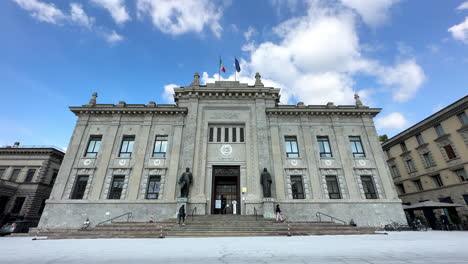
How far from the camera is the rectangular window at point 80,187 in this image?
18656 mm

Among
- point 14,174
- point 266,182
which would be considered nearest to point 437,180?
point 266,182

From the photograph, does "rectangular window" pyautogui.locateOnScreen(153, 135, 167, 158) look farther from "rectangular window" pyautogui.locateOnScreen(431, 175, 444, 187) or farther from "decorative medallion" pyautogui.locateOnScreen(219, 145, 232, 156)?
"rectangular window" pyautogui.locateOnScreen(431, 175, 444, 187)

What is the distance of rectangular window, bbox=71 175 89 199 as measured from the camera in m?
18.7

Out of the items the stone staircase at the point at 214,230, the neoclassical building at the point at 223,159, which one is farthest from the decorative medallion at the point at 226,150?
the stone staircase at the point at 214,230

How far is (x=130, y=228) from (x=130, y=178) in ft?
20.8

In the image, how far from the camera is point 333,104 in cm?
2298

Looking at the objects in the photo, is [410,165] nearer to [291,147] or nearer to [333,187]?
[333,187]

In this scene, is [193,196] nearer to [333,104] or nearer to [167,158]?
[167,158]

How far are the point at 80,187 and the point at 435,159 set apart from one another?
3917 centimetres

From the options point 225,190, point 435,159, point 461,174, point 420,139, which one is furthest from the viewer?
point 420,139

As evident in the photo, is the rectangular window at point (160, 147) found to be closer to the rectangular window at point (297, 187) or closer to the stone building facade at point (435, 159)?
the rectangular window at point (297, 187)

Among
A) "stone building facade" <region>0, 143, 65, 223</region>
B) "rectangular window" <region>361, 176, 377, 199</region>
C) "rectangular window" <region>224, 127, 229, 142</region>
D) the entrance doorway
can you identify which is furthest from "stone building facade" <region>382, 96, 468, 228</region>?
"stone building facade" <region>0, 143, 65, 223</region>

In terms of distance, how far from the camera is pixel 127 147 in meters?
20.8

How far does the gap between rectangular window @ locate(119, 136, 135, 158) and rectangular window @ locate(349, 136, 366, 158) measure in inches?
891
